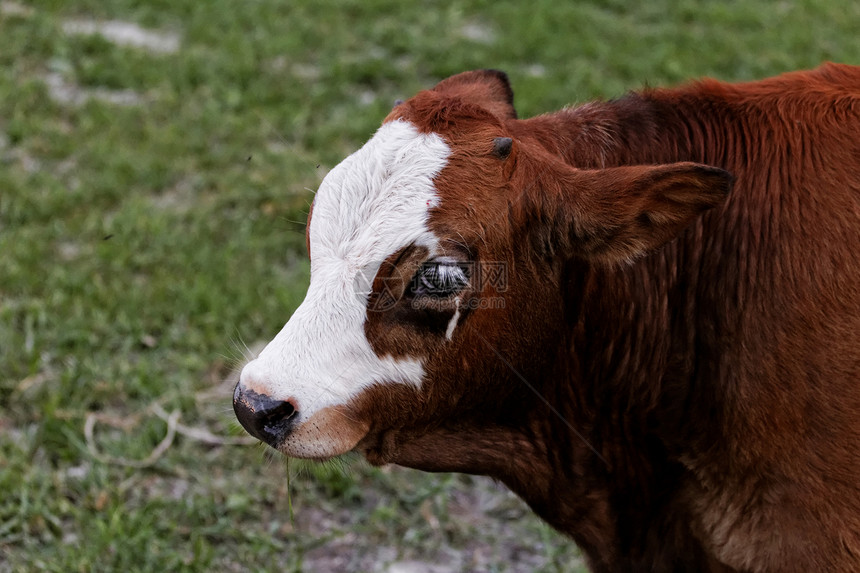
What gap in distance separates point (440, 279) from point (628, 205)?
0.55 m

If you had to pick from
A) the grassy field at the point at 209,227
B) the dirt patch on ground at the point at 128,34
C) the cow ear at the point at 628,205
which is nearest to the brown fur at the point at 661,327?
the cow ear at the point at 628,205

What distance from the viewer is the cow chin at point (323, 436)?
2.60m

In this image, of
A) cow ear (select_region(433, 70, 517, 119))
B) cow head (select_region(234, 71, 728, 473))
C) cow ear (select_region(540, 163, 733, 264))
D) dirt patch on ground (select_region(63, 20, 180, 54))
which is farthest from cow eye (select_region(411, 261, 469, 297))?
dirt patch on ground (select_region(63, 20, 180, 54))

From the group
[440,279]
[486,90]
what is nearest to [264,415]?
[440,279]

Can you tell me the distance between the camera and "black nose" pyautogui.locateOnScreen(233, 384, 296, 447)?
8.30 ft

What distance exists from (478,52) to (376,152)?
17.0 feet

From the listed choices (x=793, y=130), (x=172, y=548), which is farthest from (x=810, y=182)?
(x=172, y=548)

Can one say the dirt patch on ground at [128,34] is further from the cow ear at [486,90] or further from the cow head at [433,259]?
the cow head at [433,259]

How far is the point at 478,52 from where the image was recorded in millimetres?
7609

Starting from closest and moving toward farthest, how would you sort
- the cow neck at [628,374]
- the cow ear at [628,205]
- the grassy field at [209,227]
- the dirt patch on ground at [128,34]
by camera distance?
the cow ear at [628,205]
the cow neck at [628,374]
the grassy field at [209,227]
the dirt patch on ground at [128,34]

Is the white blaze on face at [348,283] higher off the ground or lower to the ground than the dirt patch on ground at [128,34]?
higher

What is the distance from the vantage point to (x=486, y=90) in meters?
3.20

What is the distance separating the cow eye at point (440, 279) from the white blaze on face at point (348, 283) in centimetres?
6

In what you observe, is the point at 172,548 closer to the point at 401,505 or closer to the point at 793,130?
the point at 401,505
